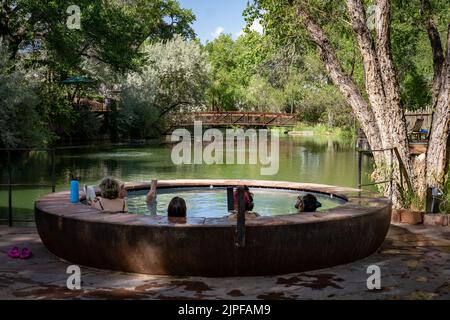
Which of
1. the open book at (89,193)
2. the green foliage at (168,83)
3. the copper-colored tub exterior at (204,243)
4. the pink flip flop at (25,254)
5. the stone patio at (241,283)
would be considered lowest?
the stone patio at (241,283)

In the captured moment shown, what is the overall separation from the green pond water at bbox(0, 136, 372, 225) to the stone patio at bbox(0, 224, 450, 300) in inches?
363

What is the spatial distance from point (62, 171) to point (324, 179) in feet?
36.7

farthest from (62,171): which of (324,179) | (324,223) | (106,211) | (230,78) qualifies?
(230,78)

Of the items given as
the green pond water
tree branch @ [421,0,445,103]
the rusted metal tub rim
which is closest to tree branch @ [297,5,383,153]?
tree branch @ [421,0,445,103]

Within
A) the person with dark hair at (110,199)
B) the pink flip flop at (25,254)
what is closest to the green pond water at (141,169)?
the pink flip flop at (25,254)

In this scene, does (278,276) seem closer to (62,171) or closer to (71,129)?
(62,171)

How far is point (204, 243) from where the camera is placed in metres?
6.03

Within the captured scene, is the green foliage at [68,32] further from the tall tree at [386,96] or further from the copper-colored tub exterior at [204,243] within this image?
the copper-colored tub exterior at [204,243]

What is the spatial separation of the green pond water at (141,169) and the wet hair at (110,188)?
27.4 feet

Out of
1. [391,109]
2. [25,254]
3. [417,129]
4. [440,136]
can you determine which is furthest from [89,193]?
[417,129]

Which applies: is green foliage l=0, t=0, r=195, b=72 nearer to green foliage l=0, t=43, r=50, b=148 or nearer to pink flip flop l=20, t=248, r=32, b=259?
green foliage l=0, t=43, r=50, b=148

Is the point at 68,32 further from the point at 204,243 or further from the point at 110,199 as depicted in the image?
the point at 204,243

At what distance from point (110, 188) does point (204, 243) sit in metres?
1.92

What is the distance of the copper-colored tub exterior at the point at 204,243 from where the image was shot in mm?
6059
